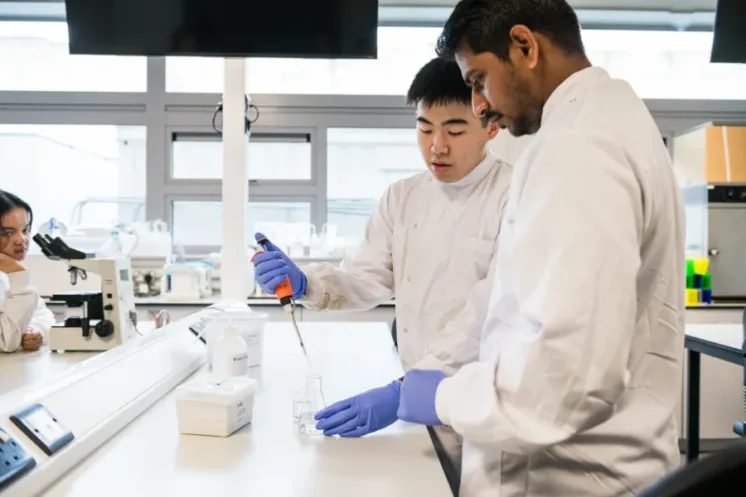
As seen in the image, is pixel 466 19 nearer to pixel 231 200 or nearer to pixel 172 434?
pixel 172 434

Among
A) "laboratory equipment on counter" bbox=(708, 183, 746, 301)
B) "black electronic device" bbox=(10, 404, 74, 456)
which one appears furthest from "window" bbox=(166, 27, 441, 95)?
"black electronic device" bbox=(10, 404, 74, 456)

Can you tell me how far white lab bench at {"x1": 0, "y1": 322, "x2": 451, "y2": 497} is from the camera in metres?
0.81

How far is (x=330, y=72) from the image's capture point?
4.06 meters

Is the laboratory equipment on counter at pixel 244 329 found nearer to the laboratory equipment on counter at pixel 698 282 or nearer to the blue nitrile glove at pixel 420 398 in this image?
the blue nitrile glove at pixel 420 398

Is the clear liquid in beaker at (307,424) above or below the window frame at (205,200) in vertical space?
below

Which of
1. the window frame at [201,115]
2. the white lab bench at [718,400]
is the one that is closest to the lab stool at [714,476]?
the white lab bench at [718,400]

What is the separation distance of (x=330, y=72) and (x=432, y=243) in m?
2.93

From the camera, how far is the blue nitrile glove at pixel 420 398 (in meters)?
0.91

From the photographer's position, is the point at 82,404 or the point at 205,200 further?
the point at 205,200

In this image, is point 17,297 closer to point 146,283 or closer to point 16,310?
point 16,310

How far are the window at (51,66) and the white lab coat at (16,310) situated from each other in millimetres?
2927

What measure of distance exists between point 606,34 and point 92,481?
4.39 m

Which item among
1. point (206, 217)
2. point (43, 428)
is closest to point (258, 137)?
point (206, 217)

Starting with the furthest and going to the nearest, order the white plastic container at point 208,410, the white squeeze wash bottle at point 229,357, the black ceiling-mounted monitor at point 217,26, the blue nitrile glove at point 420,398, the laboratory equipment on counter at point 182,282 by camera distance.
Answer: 1. the laboratory equipment on counter at point 182,282
2. the black ceiling-mounted monitor at point 217,26
3. the white squeeze wash bottle at point 229,357
4. the white plastic container at point 208,410
5. the blue nitrile glove at point 420,398
